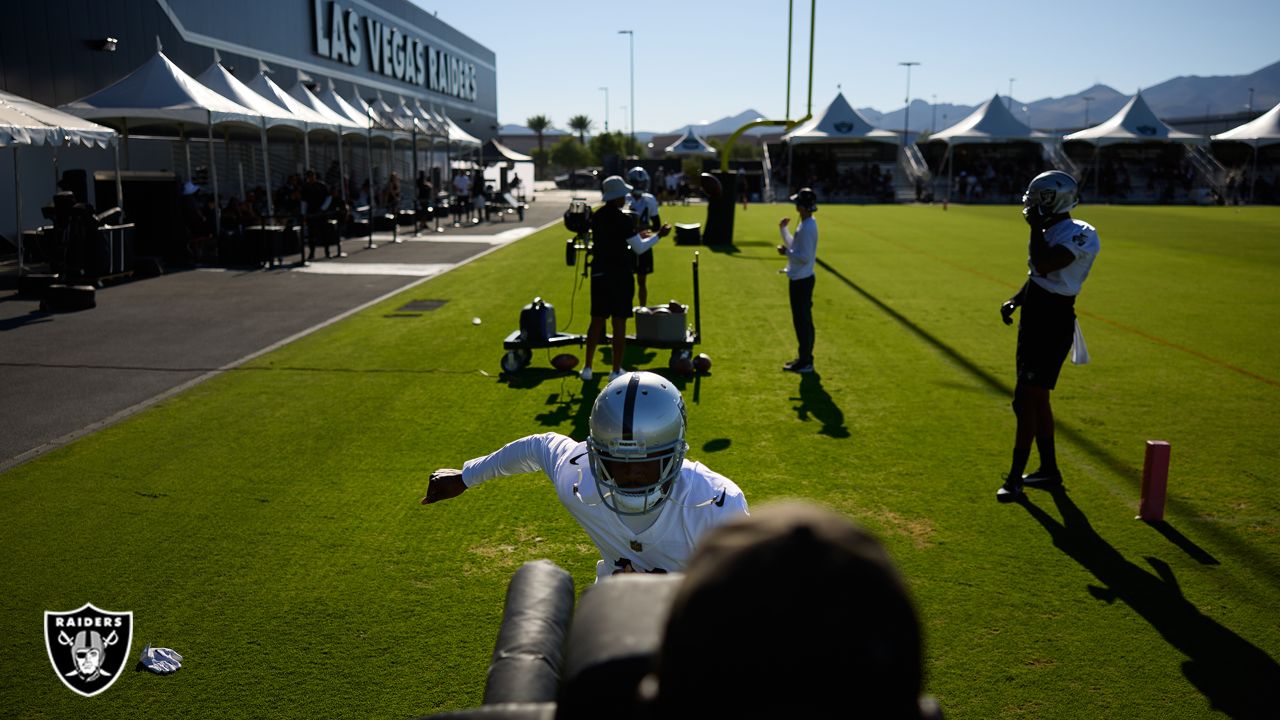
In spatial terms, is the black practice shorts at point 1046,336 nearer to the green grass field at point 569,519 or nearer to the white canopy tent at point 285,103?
the green grass field at point 569,519

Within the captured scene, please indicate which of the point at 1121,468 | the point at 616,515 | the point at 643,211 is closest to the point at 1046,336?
the point at 1121,468

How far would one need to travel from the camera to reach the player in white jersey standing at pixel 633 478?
309cm

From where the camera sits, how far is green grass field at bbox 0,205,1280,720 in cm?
440

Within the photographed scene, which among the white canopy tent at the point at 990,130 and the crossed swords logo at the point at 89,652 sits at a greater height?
the white canopy tent at the point at 990,130

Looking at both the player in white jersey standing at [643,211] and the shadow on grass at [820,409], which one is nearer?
the shadow on grass at [820,409]

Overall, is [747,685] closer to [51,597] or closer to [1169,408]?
[51,597]

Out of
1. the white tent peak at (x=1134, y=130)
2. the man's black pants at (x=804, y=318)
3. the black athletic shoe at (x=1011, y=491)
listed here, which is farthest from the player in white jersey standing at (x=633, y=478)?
the white tent peak at (x=1134, y=130)

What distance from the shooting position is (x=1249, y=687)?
14.1ft

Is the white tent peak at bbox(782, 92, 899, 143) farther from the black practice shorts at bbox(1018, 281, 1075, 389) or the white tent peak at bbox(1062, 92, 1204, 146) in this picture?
the black practice shorts at bbox(1018, 281, 1075, 389)

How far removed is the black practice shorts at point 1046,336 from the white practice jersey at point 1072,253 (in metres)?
0.07

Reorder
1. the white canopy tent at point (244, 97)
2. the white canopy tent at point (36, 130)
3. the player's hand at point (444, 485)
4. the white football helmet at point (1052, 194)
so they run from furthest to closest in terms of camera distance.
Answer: the white canopy tent at point (244, 97) < the white canopy tent at point (36, 130) < the white football helmet at point (1052, 194) < the player's hand at point (444, 485)

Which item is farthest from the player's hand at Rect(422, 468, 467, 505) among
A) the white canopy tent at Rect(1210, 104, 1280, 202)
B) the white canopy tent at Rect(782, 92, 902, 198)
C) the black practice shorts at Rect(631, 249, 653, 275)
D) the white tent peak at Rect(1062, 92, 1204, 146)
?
the white canopy tent at Rect(1210, 104, 1280, 202)

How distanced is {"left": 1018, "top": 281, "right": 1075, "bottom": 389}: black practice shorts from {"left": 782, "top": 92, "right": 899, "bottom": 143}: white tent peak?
4495 cm

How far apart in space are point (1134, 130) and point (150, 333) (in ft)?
170
